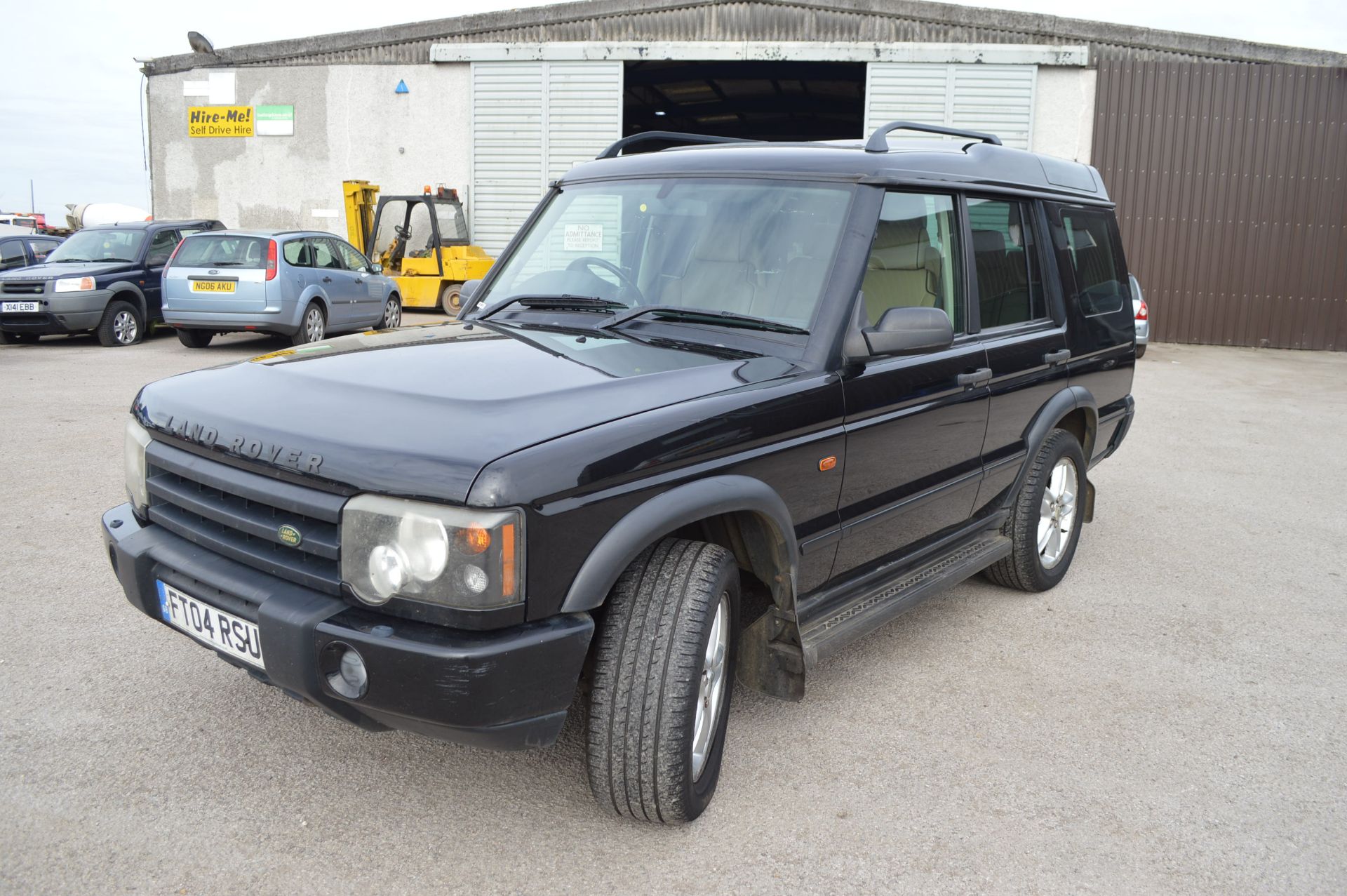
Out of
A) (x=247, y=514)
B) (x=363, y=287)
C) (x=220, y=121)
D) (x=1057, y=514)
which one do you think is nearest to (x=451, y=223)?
(x=220, y=121)

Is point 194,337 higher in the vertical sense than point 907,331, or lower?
lower

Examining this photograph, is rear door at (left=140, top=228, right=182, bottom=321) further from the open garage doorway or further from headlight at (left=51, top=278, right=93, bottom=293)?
the open garage doorway

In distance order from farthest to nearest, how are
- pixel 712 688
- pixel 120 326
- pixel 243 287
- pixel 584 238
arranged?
pixel 120 326 → pixel 243 287 → pixel 584 238 → pixel 712 688

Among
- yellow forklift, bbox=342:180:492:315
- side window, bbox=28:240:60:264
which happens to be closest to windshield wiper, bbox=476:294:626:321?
yellow forklift, bbox=342:180:492:315

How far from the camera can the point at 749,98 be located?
89.4ft

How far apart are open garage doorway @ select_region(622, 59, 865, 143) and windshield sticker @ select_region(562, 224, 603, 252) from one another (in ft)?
54.3

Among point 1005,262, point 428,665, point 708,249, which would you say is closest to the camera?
point 428,665

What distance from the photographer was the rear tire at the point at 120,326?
44.4 ft

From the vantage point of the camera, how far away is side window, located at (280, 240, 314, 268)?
1284 cm

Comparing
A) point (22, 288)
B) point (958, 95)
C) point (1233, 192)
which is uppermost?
point (958, 95)

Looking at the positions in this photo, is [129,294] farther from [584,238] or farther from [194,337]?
[584,238]

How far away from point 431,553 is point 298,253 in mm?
12043

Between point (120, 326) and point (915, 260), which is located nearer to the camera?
point (915, 260)

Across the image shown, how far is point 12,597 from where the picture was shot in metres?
4.25
